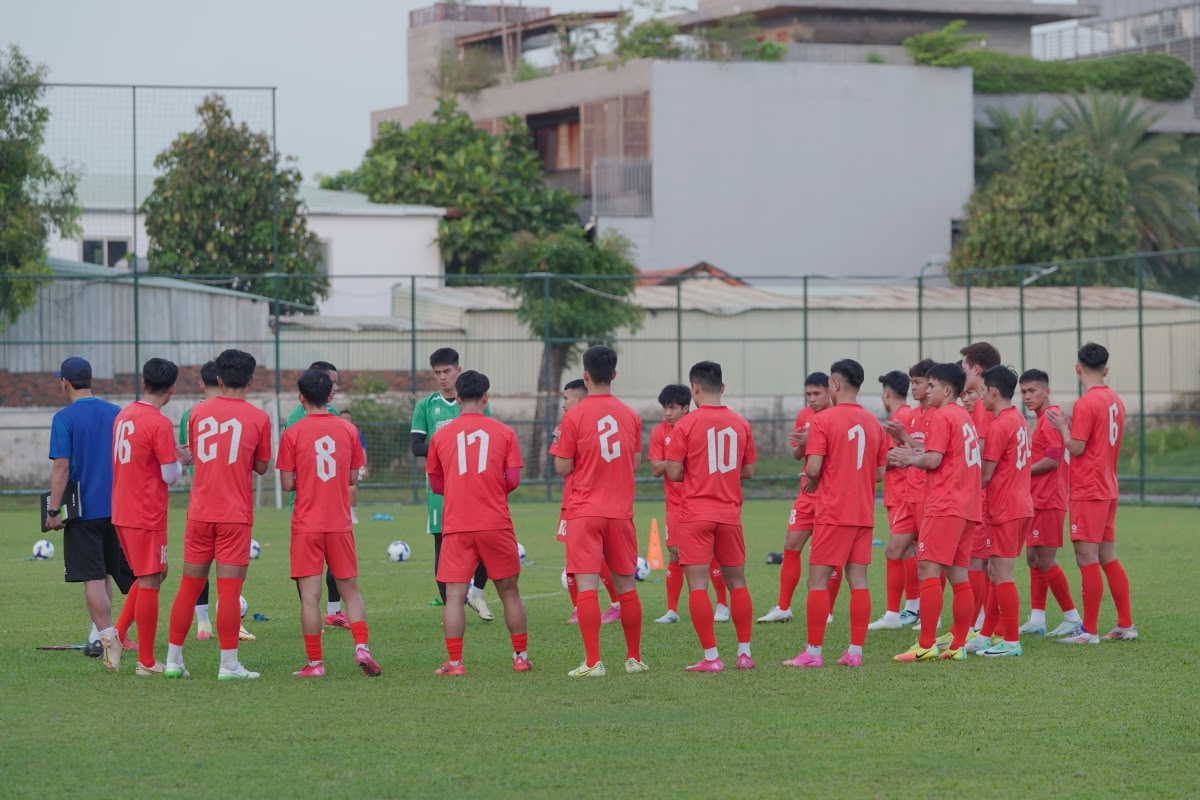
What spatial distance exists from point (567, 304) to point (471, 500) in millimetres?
20894

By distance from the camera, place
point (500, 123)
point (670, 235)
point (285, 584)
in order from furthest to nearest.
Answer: point (500, 123), point (670, 235), point (285, 584)

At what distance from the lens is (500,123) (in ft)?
174

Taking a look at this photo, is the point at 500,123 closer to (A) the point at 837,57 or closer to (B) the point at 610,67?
(B) the point at 610,67

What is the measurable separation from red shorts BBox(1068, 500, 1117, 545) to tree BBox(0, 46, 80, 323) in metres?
20.9

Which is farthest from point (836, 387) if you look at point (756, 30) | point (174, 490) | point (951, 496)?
point (756, 30)

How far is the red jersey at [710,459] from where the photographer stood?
1021 centimetres

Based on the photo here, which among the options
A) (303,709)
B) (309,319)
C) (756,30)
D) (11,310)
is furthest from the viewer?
(756,30)

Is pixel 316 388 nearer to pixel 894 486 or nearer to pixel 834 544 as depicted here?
pixel 834 544

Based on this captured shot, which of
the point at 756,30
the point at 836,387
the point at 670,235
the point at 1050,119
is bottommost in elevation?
the point at 836,387

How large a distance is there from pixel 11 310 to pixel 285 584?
551 inches

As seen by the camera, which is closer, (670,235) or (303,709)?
(303,709)

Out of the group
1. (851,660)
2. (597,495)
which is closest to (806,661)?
(851,660)

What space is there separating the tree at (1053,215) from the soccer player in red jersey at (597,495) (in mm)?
34723

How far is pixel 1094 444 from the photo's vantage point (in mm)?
11469
